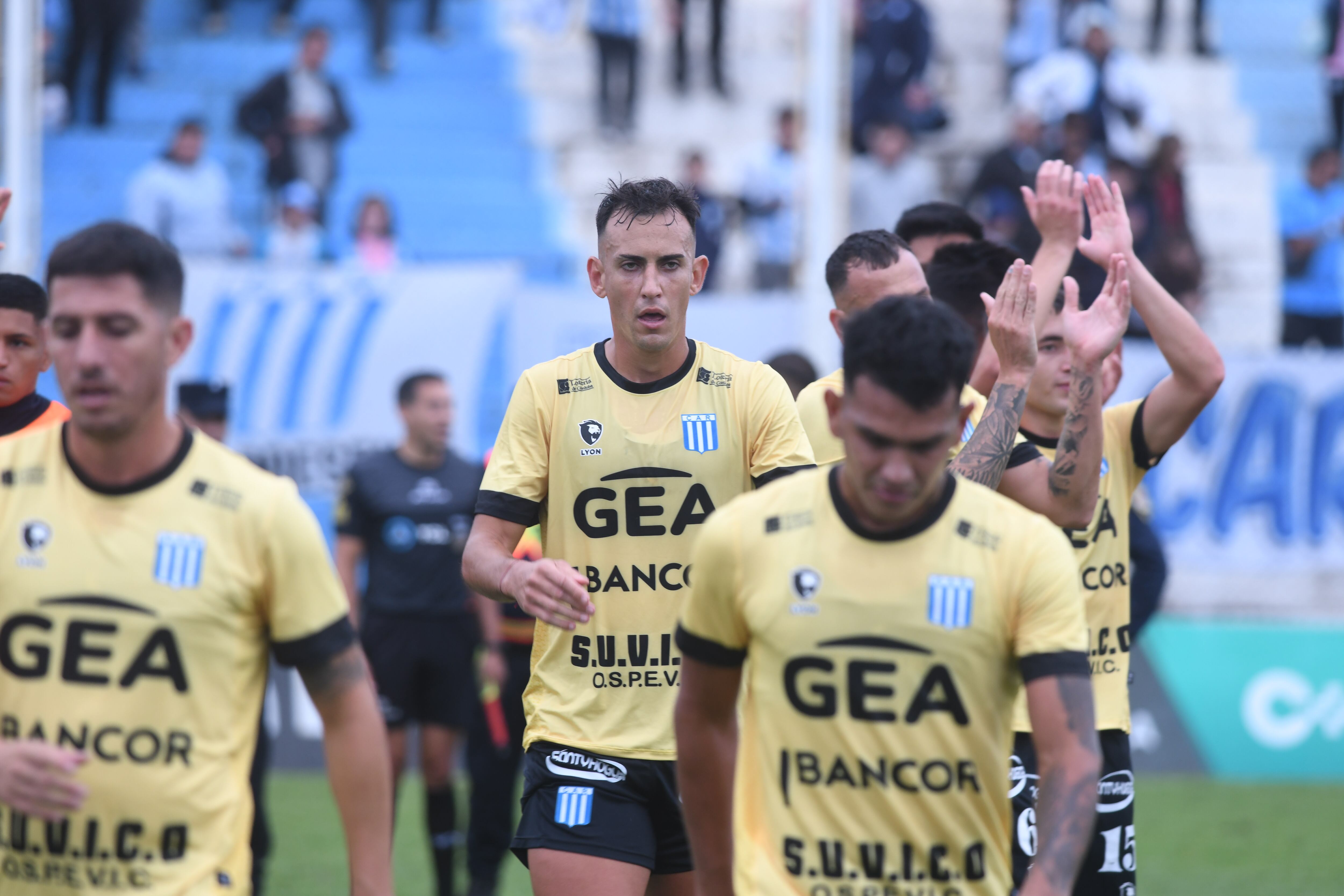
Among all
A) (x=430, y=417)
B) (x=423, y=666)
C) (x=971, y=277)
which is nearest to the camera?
(x=971, y=277)

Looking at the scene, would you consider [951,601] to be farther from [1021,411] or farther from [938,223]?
[938,223]

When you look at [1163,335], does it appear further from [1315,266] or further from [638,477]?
[1315,266]

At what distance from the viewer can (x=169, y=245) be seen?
12.0 ft

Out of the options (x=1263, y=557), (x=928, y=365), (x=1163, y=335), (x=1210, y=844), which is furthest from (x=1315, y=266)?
(x=928, y=365)

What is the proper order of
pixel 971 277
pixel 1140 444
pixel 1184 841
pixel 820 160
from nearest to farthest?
pixel 1140 444, pixel 971 277, pixel 1184 841, pixel 820 160

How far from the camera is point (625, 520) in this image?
4.85 metres

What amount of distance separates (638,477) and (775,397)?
0.48m

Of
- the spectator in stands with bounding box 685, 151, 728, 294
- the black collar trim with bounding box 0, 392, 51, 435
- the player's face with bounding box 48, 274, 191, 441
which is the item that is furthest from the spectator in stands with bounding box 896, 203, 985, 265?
the spectator in stands with bounding box 685, 151, 728, 294

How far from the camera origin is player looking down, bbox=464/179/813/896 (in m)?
4.79

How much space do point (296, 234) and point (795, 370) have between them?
10372 millimetres

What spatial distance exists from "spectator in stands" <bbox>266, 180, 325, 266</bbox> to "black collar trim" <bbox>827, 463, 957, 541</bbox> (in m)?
13.3

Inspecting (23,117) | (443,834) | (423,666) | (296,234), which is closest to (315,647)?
(443,834)

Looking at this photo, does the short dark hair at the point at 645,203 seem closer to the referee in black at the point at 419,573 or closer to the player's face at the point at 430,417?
the referee in black at the point at 419,573

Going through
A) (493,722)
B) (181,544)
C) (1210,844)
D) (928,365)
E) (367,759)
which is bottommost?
(1210,844)
